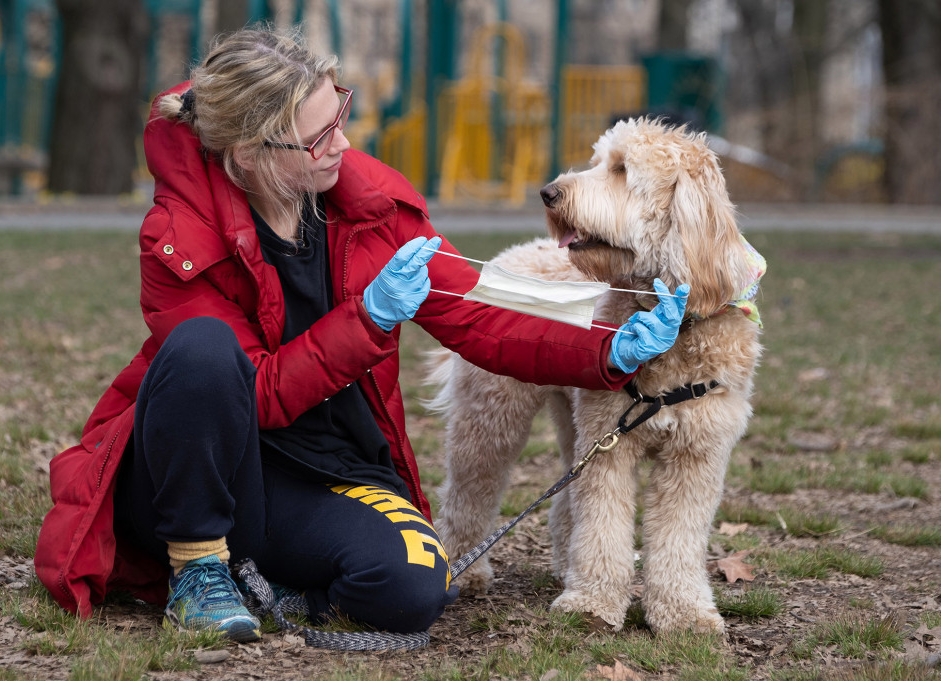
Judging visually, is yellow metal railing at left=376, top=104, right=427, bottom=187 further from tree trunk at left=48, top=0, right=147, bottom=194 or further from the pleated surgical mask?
the pleated surgical mask

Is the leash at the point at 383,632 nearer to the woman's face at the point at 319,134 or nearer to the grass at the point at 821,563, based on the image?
the grass at the point at 821,563

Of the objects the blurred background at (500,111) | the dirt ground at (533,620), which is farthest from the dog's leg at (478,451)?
the blurred background at (500,111)

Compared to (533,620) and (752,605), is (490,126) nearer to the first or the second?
(752,605)

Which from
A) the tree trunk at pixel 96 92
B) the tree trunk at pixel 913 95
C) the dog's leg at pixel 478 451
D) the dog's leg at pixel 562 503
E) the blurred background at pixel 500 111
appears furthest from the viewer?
the tree trunk at pixel 913 95

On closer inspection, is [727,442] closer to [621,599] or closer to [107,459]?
[621,599]

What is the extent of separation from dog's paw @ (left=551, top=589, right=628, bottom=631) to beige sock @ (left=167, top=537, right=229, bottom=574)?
3.28 ft

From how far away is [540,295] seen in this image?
3.04m

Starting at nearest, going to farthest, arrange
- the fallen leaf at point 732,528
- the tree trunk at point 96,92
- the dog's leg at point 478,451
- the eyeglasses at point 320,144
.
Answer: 1. the eyeglasses at point 320,144
2. the dog's leg at point 478,451
3. the fallen leaf at point 732,528
4. the tree trunk at point 96,92

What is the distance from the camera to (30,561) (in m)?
3.52

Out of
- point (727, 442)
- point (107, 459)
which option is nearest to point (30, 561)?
point (107, 459)

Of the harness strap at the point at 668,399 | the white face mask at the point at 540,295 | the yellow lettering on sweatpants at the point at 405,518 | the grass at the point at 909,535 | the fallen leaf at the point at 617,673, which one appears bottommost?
the grass at the point at 909,535

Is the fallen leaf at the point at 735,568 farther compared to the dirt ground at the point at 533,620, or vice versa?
the fallen leaf at the point at 735,568

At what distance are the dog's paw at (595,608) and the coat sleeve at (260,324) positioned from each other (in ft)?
2.99

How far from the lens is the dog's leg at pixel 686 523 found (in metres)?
3.13
